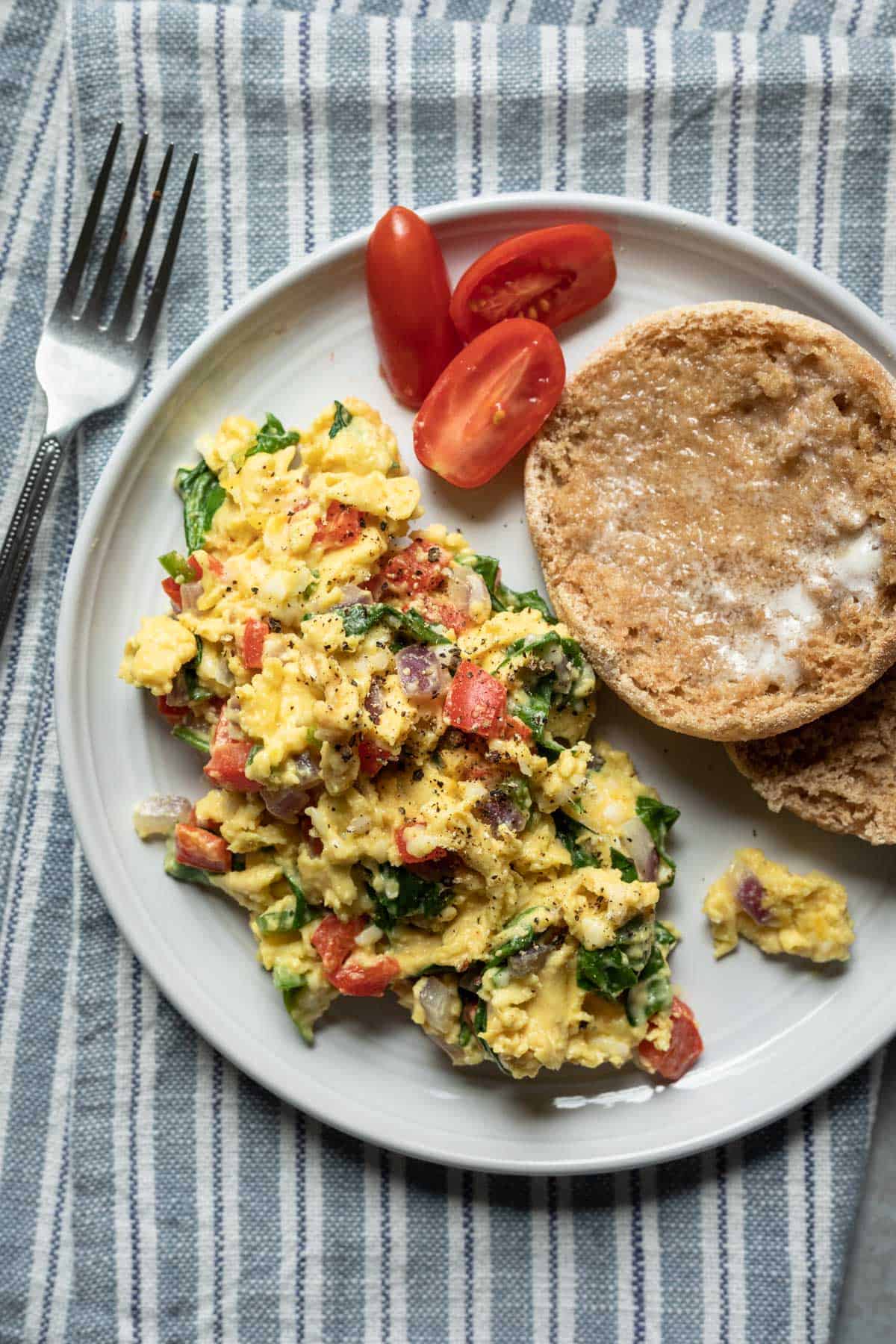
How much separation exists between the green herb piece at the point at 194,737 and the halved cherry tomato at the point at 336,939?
0.53 metres

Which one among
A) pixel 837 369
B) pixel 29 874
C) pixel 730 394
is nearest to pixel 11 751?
pixel 29 874

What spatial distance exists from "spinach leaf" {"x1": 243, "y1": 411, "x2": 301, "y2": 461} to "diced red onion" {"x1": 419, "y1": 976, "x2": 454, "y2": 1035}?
1389 mm

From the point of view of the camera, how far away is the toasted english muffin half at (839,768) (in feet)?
8.80

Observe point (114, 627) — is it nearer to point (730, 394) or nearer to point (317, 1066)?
point (317, 1066)

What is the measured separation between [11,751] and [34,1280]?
4.87ft

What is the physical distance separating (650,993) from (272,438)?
1.70 metres

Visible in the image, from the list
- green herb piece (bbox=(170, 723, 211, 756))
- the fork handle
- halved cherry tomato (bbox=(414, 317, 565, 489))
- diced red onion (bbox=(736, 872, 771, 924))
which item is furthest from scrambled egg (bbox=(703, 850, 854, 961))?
the fork handle

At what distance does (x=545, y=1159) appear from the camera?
277cm

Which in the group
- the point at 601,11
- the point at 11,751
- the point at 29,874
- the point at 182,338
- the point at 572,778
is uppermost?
the point at 601,11

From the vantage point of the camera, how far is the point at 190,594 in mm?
2662

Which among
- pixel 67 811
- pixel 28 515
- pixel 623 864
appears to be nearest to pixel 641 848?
pixel 623 864

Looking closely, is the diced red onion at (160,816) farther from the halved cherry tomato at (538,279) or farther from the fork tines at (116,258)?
the halved cherry tomato at (538,279)

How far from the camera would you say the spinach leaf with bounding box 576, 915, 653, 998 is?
252 cm

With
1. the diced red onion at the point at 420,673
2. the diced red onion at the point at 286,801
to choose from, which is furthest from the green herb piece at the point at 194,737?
the diced red onion at the point at 420,673
